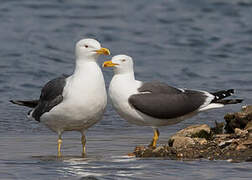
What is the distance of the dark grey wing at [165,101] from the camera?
904cm

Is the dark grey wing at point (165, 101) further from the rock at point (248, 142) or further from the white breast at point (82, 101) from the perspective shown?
the rock at point (248, 142)

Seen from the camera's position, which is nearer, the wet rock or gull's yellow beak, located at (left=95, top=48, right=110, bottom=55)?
the wet rock

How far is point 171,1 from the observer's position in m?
23.2

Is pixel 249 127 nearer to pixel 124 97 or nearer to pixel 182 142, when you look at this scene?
pixel 182 142

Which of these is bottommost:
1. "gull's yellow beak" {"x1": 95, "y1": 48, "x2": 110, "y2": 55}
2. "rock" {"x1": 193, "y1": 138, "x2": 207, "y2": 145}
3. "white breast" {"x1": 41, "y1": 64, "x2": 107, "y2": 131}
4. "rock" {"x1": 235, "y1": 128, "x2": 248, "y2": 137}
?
"rock" {"x1": 193, "y1": 138, "x2": 207, "y2": 145}

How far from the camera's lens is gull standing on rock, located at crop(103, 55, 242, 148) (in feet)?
29.6

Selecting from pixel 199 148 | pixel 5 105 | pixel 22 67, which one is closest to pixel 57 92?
pixel 199 148

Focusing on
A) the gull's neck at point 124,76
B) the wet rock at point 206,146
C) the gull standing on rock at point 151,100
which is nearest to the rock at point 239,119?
the wet rock at point 206,146

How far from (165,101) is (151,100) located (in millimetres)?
208

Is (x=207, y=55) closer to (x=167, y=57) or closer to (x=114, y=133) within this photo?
(x=167, y=57)

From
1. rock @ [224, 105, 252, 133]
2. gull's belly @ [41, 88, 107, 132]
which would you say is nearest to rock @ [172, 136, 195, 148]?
rock @ [224, 105, 252, 133]

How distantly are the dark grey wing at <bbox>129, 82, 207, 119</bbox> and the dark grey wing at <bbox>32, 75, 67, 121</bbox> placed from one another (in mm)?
896

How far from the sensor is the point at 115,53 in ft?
56.0

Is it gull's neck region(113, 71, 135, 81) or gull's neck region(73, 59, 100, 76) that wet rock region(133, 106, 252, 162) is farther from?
gull's neck region(73, 59, 100, 76)
